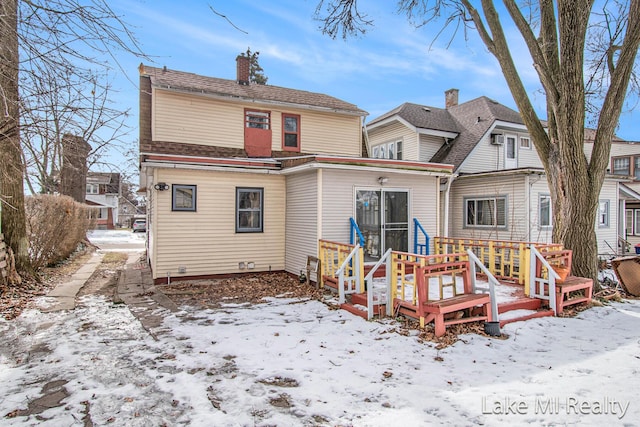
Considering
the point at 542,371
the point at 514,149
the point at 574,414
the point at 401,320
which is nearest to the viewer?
the point at 574,414

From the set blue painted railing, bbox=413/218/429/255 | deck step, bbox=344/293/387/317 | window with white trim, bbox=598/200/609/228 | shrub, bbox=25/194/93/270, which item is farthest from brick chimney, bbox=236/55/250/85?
window with white trim, bbox=598/200/609/228

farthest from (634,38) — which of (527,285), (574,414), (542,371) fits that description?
(574,414)

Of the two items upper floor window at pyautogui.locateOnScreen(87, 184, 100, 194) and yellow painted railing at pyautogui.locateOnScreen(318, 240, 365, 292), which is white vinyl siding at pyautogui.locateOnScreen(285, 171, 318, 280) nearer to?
yellow painted railing at pyautogui.locateOnScreen(318, 240, 365, 292)

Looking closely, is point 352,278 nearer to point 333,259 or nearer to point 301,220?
point 333,259

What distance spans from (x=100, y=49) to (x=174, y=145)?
6855 mm

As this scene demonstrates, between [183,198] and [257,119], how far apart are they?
389 cm

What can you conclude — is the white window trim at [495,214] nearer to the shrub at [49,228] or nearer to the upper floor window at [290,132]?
the upper floor window at [290,132]

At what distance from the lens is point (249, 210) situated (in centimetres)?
1002

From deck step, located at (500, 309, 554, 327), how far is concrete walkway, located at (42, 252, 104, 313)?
7.64m

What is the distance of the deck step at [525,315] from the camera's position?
5.99 metres

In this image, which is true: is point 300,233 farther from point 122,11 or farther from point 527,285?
point 122,11

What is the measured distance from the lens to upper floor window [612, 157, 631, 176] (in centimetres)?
2139

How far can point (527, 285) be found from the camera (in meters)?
7.10

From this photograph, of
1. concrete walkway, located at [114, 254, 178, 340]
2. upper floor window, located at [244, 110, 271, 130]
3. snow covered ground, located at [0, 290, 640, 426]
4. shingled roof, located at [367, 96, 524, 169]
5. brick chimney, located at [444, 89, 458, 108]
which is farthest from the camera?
brick chimney, located at [444, 89, 458, 108]
